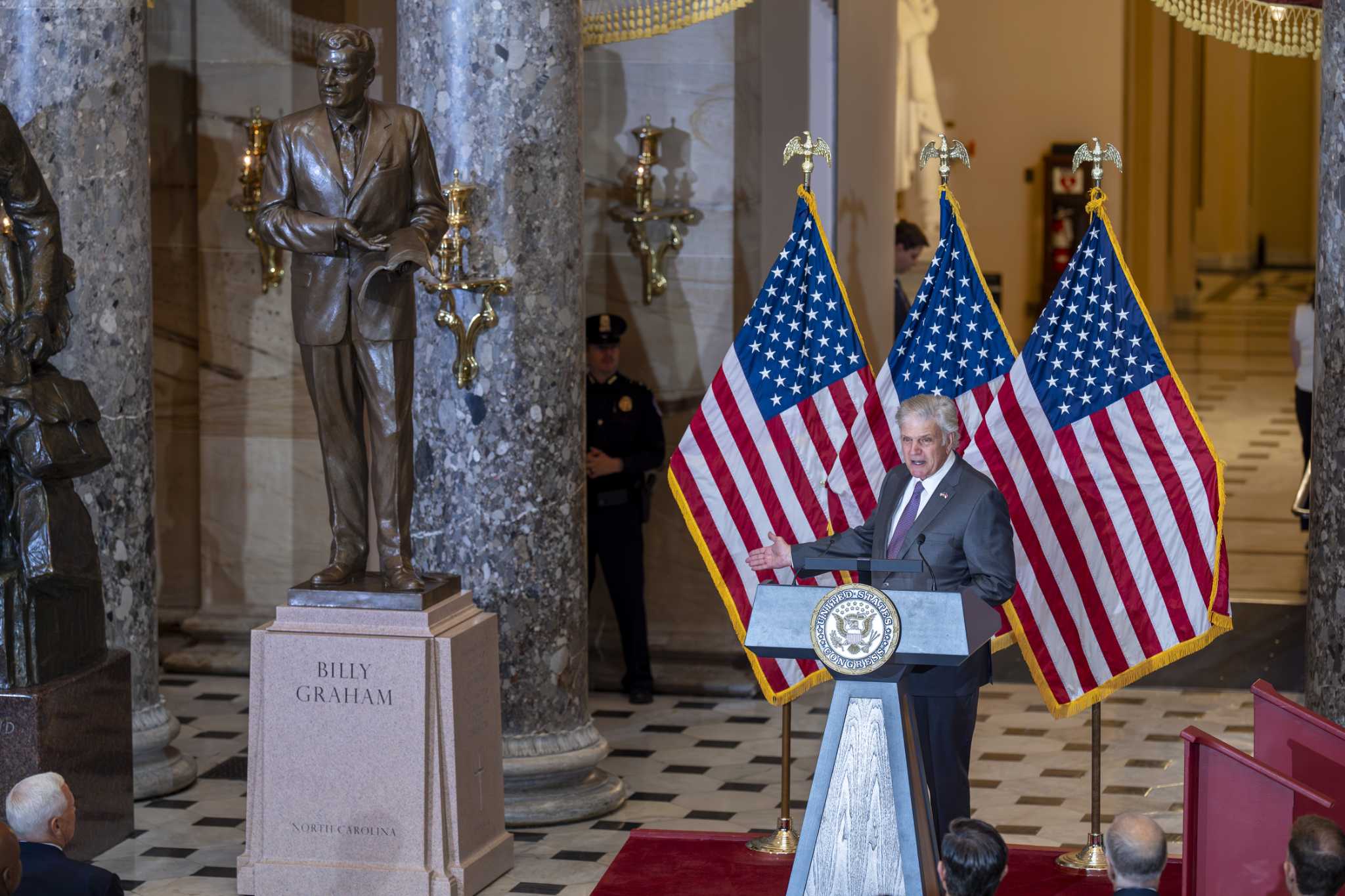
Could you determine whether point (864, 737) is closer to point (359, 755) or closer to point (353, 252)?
point (359, 755)

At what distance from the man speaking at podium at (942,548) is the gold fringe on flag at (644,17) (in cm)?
360

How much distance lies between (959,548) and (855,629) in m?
1.03

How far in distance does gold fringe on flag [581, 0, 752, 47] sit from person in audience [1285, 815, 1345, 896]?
5.90 meters

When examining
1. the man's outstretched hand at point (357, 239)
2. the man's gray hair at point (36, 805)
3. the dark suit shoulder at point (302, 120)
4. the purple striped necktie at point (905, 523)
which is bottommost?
the man's gray hair at point (36, 805)

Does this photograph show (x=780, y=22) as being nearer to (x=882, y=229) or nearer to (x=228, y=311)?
(x=882, y=229)

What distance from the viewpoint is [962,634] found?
5.90 meters

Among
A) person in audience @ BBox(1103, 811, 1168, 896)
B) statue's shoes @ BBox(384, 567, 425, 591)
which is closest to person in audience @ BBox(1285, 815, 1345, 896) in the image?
person in audience @ BBox(1103, 811, 1168, 896)

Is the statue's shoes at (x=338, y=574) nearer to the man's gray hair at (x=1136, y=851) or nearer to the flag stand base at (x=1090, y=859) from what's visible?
the flag stand base at (x=1090, y=859)

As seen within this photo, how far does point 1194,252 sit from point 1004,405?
77.8 ft

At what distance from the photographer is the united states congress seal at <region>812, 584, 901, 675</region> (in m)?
5.93

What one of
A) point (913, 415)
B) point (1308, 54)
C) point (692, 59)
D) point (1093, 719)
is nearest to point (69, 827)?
Result: point (913, 415)

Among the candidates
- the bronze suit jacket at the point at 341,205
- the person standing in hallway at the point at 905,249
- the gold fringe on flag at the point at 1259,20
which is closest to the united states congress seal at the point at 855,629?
the bronze suit jacket at the point at 341,205

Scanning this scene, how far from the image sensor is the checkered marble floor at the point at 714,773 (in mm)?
8055

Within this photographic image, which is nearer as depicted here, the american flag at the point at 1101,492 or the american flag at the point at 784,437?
the american flag at the point at 1101,492
